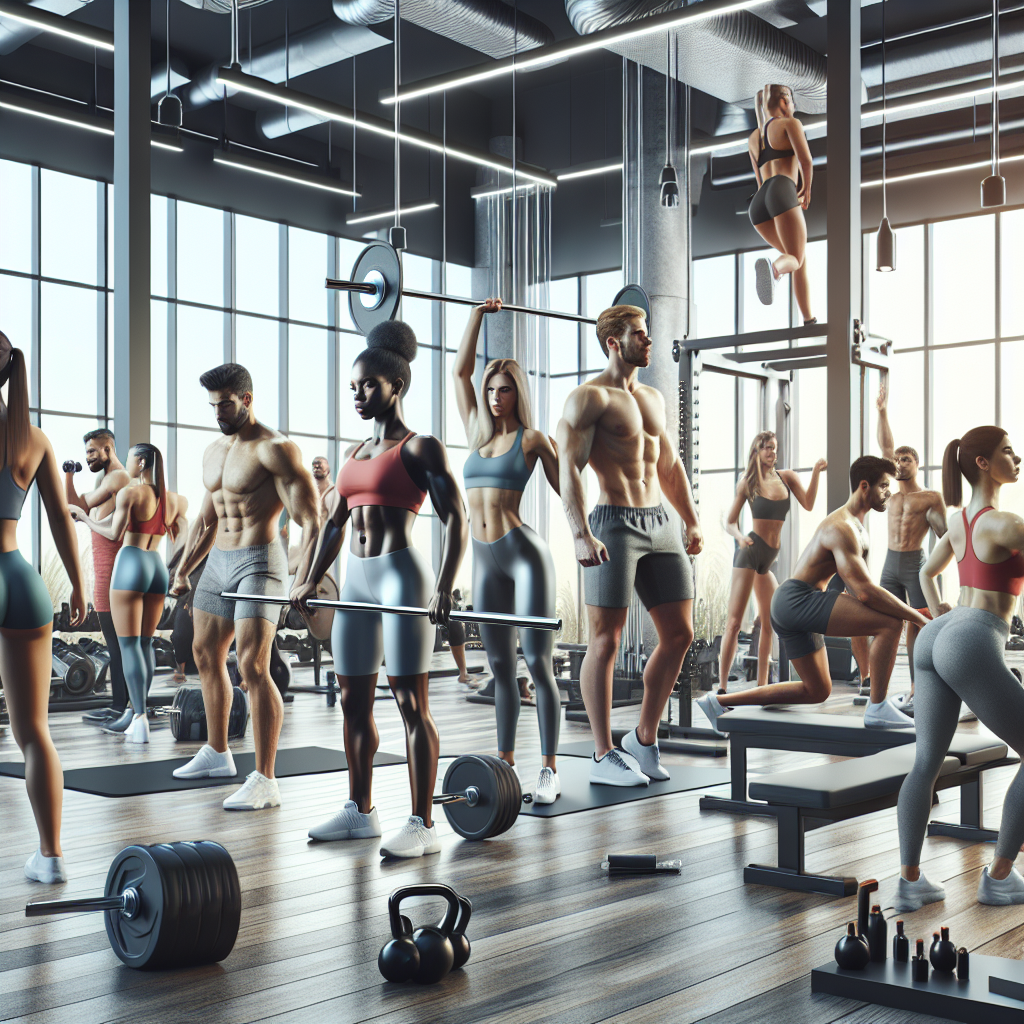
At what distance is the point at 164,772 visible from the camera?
17.1 ft

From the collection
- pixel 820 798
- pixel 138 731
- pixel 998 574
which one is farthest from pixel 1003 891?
pixel 138 731

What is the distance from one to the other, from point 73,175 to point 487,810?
35.1 ft

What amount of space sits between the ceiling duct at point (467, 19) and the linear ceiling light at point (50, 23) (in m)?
2.19

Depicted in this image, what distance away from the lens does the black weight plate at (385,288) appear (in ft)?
13.3

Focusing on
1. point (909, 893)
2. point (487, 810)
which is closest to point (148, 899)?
point (487, 810)

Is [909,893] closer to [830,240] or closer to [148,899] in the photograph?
[148,899]

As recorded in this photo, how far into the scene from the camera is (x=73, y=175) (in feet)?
40.9

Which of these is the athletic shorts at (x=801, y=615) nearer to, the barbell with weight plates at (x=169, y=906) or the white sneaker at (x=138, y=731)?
the barbell with weight plates at (x=169, y=906)

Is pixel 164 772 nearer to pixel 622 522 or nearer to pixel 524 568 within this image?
pixel 524 568

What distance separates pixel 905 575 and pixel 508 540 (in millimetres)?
4010

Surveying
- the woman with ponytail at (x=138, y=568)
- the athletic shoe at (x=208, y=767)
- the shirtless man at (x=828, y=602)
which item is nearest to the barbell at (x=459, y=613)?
the athletic shoe at (x=208, y=767)

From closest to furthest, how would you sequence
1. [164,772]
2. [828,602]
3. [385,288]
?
[385,288]
[828,602]
[164,772]

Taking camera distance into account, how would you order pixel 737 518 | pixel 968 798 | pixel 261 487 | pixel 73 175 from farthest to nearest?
pixel 73 175, pixel 737 518, pixel 261 487, pixel 968 798

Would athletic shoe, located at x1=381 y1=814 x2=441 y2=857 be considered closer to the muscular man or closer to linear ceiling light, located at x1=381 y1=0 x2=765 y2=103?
the muscular man
